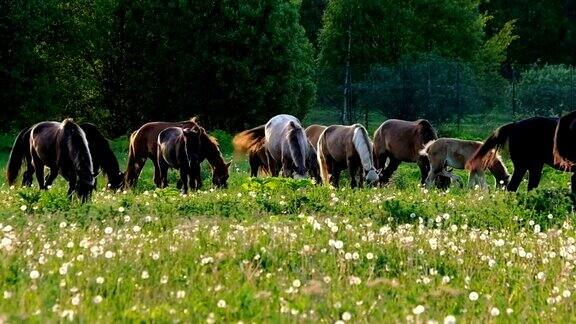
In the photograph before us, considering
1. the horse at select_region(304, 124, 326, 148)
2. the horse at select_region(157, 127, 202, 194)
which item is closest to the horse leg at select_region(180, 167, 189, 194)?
the horse at select_region(157, 127, 202, 194)

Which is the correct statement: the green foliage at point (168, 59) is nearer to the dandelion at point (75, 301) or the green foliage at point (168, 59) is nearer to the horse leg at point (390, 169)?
the horse leg at point (390, 169)

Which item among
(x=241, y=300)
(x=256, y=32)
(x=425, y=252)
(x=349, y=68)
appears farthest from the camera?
(x=349, y=68)

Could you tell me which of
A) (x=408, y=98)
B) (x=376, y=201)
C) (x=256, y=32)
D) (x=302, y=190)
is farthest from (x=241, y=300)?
(x=408, y=98)

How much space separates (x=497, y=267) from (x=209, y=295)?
108 inches

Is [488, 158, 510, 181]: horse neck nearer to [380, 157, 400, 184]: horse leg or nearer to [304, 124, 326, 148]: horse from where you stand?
[380, 157, 400, 184]: horse leg

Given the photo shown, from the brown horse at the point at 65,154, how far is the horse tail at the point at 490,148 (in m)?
7.88

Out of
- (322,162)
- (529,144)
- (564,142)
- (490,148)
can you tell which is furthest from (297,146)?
(564,142)

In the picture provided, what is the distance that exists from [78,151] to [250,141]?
→ 8.78 m

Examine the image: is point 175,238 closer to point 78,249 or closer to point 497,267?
point 78,249

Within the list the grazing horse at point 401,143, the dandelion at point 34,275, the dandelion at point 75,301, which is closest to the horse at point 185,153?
the grazing horse at point 401,143

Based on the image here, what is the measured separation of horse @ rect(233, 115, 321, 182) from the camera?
20.2m

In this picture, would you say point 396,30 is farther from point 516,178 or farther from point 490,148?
point 516,178

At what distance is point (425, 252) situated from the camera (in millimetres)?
7910

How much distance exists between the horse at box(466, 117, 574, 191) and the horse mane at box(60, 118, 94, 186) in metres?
8.11
